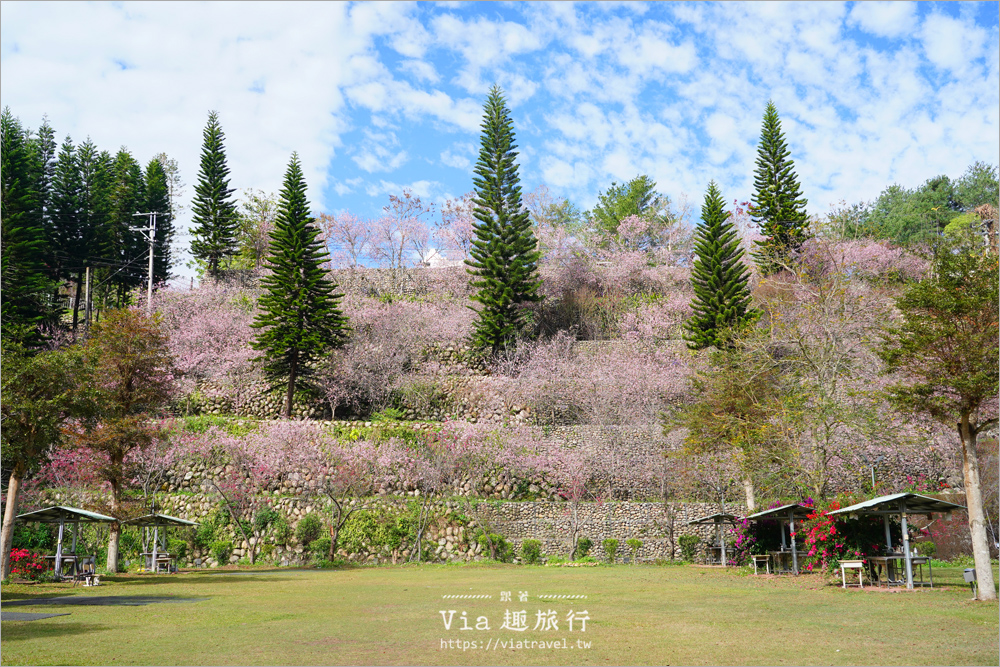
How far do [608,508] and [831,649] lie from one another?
1751 cm

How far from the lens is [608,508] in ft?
80.5

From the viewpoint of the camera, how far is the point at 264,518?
24.0 m

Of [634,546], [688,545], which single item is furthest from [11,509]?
[688,545]

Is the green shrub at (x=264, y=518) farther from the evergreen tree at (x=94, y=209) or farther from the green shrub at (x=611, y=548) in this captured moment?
the evergreen tree at (x=94, y=209)

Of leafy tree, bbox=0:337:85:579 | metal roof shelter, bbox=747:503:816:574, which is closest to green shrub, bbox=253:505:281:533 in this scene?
leafy tree, bbox=0:337:85:579

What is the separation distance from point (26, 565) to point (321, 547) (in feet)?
27.1

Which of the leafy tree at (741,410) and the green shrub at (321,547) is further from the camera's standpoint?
the green shrub at (321,547)

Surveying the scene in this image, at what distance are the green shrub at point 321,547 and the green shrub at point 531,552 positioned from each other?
6261 mm

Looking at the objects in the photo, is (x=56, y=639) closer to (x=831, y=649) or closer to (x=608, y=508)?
(x=831, y=649)

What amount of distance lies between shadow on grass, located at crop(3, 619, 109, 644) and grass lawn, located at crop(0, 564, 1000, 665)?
0.02 m

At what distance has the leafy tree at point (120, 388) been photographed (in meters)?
18.7

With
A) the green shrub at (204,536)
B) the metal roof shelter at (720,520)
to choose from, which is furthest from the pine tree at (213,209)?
the metal roof shelter at (720,520)

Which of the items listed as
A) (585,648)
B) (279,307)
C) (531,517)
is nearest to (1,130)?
(279,307)

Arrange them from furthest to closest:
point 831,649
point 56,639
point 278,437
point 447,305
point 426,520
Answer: point 447,305 < point 278,437 < point 426,520 < point 56,639 < point 831,649
